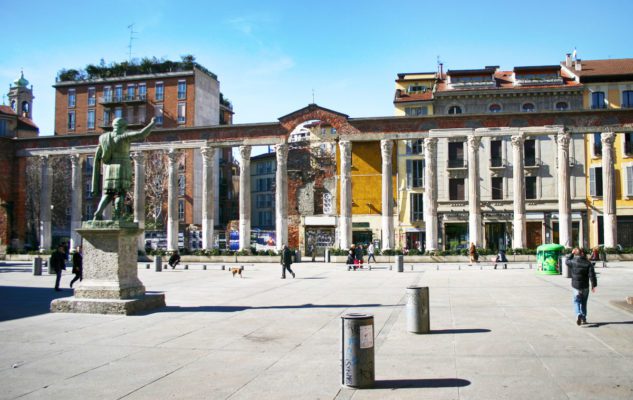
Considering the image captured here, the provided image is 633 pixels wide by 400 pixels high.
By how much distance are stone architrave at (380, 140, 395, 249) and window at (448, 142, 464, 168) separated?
36.3ft

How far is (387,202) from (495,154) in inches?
559

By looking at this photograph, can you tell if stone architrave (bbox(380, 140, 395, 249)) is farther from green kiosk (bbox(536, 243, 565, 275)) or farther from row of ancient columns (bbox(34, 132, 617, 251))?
green kiosk (bbox(536, 243, 565, 275))

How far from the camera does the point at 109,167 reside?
48.4 feet

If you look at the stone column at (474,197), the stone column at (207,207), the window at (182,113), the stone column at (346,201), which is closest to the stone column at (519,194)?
the stone column at (474,197)

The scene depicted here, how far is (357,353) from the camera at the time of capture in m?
7.27

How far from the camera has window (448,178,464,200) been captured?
4881cm

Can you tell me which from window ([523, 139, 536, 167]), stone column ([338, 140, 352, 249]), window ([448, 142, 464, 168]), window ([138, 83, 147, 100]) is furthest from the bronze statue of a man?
window ([138, 83, 147, 100])

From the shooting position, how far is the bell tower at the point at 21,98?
2874 inches

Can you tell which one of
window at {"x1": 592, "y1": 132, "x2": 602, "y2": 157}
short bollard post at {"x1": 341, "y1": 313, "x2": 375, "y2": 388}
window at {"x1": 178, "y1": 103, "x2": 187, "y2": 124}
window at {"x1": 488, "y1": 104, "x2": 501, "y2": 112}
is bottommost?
short bollard post at {"x1": 341, "y1": 313, "x2": 375, "y2": 388}

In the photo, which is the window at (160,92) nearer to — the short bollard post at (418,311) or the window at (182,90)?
the window at (182,90)

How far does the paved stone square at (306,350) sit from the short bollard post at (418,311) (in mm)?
285

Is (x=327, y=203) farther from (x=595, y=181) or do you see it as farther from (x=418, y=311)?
(x=418, y=311)

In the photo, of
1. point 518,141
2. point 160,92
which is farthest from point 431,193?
point 160,92

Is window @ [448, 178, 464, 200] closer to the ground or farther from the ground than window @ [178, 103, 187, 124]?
closer to the ground
